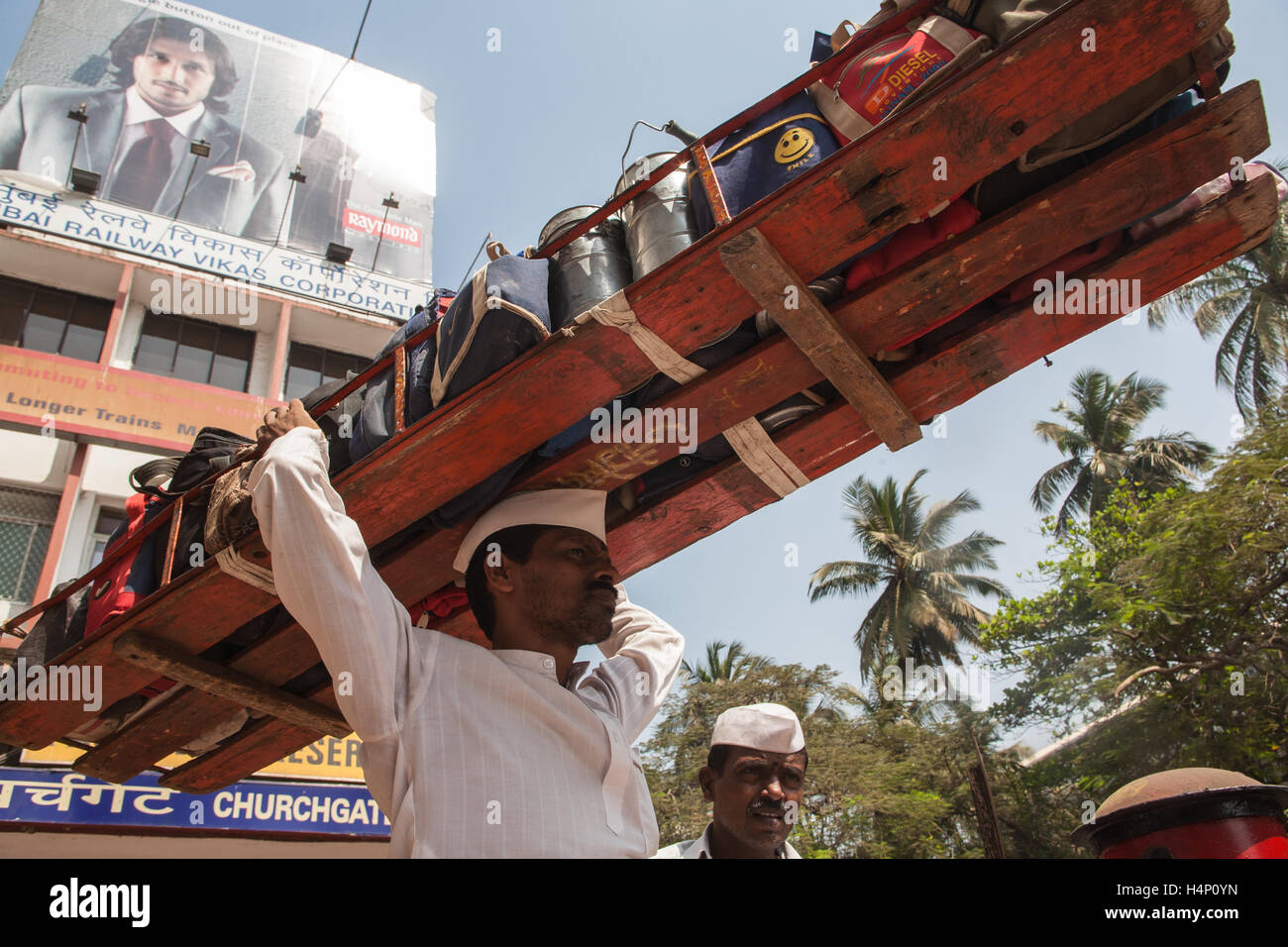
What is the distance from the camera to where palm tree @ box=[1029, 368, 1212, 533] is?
2530 centimetres

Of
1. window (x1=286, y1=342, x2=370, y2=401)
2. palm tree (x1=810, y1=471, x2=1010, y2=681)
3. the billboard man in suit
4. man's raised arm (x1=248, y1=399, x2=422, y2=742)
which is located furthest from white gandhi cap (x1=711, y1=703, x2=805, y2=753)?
palm tree (x1=810, y1=471, x2=1010, y2=681)

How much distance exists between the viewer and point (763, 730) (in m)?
4.05

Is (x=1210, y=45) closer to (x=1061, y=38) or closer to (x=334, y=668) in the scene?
(x=1061, y=38)

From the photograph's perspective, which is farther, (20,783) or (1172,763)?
(1172,763)

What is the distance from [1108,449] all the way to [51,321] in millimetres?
25854

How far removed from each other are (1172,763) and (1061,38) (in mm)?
17381

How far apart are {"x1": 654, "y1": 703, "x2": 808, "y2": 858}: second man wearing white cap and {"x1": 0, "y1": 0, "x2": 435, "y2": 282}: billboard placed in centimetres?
1397

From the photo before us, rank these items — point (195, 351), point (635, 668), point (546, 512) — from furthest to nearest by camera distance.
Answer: point (195, 351) < point (635, 668) < point (546, 512)

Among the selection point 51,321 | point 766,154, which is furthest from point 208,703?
point 51,321

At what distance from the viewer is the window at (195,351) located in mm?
14242

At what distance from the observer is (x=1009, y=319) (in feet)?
9.28

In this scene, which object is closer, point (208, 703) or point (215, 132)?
point (208, 703)

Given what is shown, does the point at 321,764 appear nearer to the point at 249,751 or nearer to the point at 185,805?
the point at 185,805

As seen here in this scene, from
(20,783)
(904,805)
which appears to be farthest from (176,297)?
(904,805)
